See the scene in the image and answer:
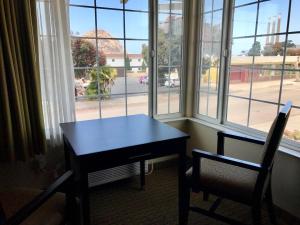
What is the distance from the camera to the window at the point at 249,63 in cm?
184

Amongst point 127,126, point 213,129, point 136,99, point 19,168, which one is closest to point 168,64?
point 136,99

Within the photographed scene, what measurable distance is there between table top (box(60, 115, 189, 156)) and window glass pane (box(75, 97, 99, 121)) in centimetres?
31

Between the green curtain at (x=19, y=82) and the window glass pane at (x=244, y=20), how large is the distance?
1689mm

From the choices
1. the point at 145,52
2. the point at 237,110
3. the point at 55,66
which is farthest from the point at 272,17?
the point at 55,66

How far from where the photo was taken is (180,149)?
1.71m

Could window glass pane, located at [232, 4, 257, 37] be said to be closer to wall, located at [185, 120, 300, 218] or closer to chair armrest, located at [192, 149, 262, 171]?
wall, located at [185, 120, 300, 218]

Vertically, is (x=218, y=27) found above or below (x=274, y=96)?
above

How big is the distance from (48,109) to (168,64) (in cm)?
131

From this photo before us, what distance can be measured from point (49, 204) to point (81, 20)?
5.11ft

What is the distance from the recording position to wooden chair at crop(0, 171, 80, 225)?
126 centimetres

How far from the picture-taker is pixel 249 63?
2143 millimetres

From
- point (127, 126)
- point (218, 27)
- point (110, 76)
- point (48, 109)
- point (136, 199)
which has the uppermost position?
point (218, 27)

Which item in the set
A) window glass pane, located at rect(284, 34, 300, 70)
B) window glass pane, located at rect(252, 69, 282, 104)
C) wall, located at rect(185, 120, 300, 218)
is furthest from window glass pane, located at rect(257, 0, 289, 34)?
wall, located at rect(185, 120, 300, 218)

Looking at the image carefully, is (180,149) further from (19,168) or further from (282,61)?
(19,168)
